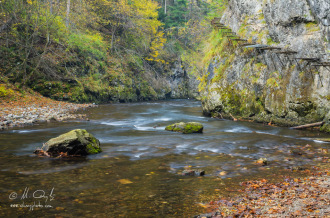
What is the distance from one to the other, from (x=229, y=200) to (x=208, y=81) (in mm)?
15003

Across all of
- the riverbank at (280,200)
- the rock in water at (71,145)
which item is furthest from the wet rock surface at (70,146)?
the riverbank at (280,200)

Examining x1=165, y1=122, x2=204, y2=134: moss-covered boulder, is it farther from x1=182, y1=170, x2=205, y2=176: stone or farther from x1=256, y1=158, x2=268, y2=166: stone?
x1=182, y1=170, x2=205, y2=176: stone

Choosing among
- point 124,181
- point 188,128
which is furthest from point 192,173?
point 188,128

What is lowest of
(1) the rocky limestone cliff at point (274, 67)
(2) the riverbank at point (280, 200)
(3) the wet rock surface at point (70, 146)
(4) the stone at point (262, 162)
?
(4) the stone at point (262, 162)

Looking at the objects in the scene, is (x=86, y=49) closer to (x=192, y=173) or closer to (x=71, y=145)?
(x=71, y=145)

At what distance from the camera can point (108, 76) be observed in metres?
25.9

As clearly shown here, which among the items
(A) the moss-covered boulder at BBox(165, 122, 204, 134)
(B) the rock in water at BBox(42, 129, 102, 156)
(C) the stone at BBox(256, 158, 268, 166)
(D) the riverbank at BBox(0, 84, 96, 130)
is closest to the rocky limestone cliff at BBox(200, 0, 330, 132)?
(A) the moss-covered boulder at BBox(165, 122, 204, 134)

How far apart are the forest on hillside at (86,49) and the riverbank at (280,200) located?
17.7 metres

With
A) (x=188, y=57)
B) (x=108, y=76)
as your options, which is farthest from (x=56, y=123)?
(x=188, y=57)

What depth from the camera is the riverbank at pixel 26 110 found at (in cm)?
1185

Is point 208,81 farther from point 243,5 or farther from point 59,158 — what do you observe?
point 59,158

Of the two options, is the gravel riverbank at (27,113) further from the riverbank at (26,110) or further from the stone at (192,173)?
the stone at (192,173)

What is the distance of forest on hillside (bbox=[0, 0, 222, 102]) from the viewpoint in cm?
1845

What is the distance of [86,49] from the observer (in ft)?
80.1
